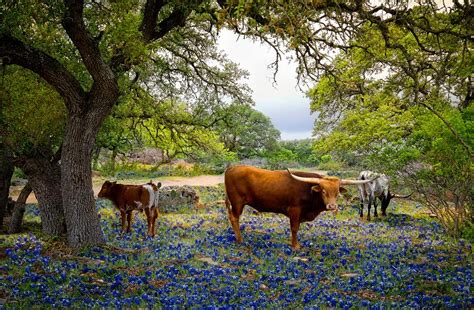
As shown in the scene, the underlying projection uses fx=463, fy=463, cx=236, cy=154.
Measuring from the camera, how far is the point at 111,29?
34.3ft

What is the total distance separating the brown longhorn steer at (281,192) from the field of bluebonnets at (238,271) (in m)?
0.89

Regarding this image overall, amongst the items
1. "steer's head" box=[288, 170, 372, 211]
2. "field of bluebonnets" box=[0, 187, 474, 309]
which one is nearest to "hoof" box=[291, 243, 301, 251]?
"field of bluebonnets" box=[0, 187, 474, 309]

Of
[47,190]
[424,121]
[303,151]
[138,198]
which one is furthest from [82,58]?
[303,151]

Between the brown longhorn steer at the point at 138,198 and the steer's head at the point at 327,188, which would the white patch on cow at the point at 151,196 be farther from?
the steer's head at the point at 327,188

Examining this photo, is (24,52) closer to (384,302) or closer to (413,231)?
(384,302)

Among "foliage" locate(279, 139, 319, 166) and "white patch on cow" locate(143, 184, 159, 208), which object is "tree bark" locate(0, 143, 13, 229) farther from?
"foliage" locate(279, 139, 319, 166)

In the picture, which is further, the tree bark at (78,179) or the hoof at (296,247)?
the hoof at (296,247)

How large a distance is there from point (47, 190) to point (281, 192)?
250 inches

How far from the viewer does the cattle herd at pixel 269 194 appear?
11.6 metres

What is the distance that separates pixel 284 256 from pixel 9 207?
14.6 metres

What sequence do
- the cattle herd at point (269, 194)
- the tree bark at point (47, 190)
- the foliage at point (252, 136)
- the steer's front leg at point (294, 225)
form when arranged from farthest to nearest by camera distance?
the foliage at point (252, 136) → the tree bark at point (47, 190) → the steer's front leg at point (294, 225) → the cattle herd at point (269, 194)

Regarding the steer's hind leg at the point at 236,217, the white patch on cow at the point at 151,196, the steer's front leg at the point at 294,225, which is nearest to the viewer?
the steer's front leg at the point at 294,225

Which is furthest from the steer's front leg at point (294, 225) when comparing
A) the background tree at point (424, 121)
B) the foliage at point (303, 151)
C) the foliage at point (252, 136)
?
the foliage at point (303, 151)

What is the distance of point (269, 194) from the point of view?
40.1ft
